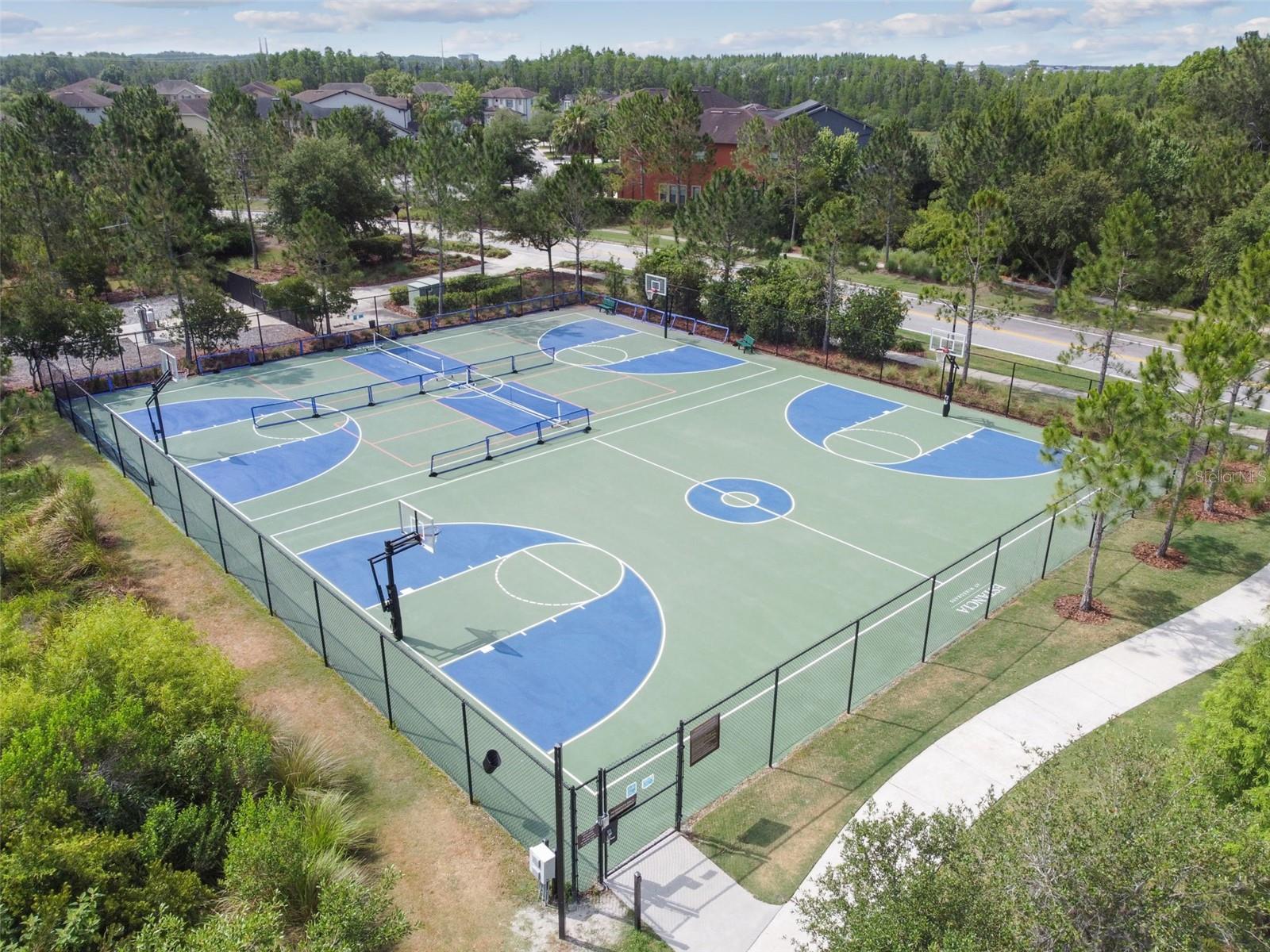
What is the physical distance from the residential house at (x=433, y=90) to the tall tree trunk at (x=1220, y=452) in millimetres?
141112

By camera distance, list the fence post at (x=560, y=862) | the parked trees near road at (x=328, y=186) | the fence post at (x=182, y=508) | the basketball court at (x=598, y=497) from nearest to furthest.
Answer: the fence post at (x=560, y=862)
the basketball court at (x=598, y=497)
the fence post at (x=182, y=508)
the parked trees near road at (x=328, y=186)

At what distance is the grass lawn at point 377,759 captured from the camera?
12.6 metres

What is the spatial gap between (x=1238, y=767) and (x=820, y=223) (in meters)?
30.2

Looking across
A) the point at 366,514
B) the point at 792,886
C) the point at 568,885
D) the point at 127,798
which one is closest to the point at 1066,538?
the point at 792,886

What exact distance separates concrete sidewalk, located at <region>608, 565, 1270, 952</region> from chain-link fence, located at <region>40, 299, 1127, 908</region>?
90 centimetres

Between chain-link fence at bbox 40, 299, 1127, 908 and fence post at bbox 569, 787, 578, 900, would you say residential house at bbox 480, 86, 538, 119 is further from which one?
fence post at bbox 569, 787, 578, 900

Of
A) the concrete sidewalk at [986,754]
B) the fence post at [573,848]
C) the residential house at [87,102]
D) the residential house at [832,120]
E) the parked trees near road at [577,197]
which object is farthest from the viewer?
the residential house at [87,102]

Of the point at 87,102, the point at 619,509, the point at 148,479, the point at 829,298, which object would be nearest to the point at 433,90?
the point at 87,102

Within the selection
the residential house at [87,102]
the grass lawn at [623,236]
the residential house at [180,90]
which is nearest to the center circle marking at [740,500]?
the grass lawn at [623,236]

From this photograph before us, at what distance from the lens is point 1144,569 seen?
894 inches

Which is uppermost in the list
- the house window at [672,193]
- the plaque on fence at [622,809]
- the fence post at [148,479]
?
the house window at [672,193]

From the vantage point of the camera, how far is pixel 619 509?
1016 inches

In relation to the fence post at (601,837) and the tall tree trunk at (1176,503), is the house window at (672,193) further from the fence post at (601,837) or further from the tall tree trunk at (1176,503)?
the fence post at (601,837)

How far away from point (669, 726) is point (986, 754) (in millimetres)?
5690
